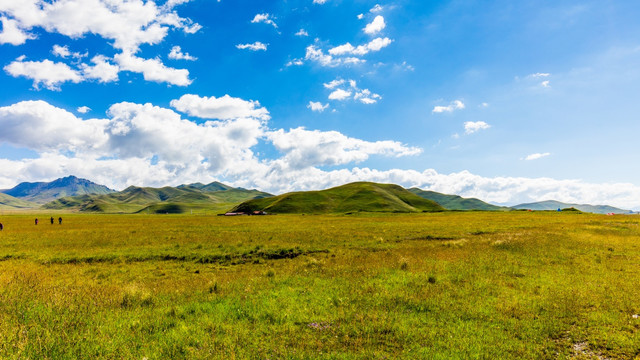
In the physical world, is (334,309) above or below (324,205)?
above

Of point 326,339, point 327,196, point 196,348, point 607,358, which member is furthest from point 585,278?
point 327,196

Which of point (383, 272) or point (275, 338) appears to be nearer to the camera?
point (275, 338)

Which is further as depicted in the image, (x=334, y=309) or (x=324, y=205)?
(x=324, y=205)

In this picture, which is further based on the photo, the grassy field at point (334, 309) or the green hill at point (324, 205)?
the green hill at point (324, 205)

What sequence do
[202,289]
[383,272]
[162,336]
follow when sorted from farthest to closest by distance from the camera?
[383,272], [202,289], [162,336]

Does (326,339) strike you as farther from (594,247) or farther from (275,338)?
(594,247)

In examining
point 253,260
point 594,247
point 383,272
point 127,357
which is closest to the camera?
point 127,357

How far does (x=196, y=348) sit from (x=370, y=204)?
172300 millimetres

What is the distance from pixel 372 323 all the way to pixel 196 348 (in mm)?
6283

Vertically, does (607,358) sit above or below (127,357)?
below

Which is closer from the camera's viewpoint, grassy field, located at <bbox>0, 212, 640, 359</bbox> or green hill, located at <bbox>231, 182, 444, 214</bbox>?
grassy field, located at <bbox>0, 212, 640, 359</bbox>

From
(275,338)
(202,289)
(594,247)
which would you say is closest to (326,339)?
(275,338)

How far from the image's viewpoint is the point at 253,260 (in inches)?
944

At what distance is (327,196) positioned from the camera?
197125 mm
